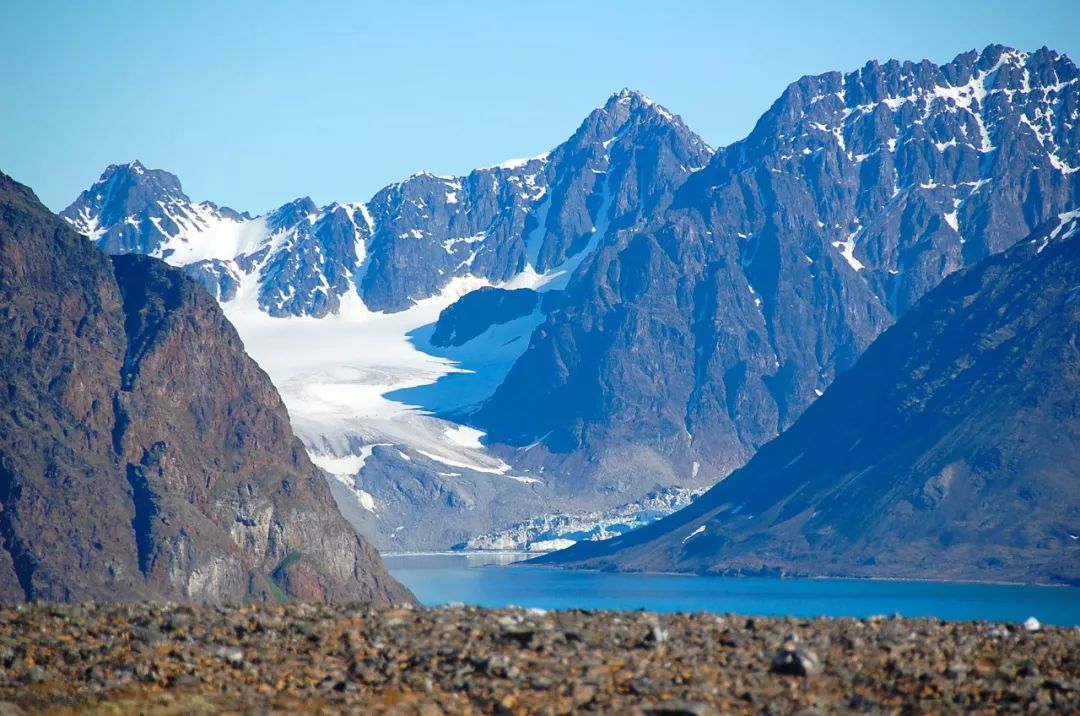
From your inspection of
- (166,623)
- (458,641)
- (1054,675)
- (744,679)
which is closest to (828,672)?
(744,679)

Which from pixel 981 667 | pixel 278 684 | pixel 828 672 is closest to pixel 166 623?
pixel 278 684

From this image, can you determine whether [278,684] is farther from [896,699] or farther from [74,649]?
[896,699]

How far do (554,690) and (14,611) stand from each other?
53.5 ft

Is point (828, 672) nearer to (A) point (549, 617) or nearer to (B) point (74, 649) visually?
(A) point (549, 617)

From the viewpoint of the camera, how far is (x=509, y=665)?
127 feet

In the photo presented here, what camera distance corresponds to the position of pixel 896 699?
121 ft

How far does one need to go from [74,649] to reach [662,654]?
1318 centimetres

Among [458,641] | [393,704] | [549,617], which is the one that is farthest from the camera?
[549,617]

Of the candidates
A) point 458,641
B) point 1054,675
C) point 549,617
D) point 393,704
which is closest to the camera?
point 393,704

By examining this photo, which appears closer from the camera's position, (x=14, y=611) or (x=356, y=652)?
(x=356, y=652)

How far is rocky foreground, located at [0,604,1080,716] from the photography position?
120 feet

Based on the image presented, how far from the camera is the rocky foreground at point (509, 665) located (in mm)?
36500

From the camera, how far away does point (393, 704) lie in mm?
36531

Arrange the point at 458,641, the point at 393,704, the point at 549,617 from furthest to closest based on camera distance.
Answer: the point at 549,617 < the point at 458,641 < the point at 393,704
